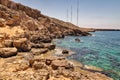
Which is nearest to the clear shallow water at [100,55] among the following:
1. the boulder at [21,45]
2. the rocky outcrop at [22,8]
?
the boulder at [21,45]

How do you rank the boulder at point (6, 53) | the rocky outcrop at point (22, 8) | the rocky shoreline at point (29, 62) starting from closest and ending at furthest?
the rocky shoreline at point (29, 62) < the boulder at point (6, 53) < the rocky outcrop at point (22, 8)

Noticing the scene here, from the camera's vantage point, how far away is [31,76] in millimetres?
12727

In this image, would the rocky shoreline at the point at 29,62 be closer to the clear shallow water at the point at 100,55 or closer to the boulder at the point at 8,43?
the boulder at the point at 8,43

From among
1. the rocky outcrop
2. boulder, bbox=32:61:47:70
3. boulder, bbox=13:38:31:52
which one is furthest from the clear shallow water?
the rocky outcrop

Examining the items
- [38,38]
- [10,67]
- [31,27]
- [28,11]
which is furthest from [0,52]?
[28,11]

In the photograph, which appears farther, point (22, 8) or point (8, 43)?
point (22, 8)

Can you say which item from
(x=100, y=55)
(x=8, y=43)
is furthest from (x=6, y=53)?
(x=100, y=55)

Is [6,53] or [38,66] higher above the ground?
[6,53]

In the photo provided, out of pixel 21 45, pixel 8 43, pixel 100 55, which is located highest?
pixel 8 43

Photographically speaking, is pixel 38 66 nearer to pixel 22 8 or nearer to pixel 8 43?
pixel 8 43

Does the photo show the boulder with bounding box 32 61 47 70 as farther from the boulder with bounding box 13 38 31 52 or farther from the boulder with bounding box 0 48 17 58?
the boulder with bounding box 13 38 31 52

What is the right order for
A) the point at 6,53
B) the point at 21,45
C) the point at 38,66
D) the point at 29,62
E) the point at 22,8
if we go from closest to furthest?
the point at 38,66 → the point at 29,62 → the point at 6,53 → the point at 21,45 → the point at 22,8

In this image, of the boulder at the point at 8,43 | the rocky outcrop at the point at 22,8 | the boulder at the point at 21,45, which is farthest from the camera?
the rocky outcrop at the point at 22,8

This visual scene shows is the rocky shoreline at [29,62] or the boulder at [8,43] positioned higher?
the boulder at [8,43]
